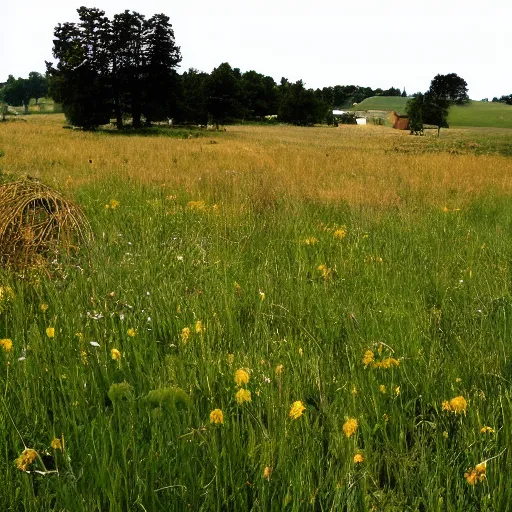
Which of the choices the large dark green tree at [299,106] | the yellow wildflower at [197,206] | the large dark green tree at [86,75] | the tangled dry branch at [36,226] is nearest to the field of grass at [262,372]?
the tangled dry branch at [36,226]

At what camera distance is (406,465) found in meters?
1.78

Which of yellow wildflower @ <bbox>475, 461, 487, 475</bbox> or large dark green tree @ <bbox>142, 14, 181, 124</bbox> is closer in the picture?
yellow wildflower @ <bbox>475, 461, 487, 475</bbox>

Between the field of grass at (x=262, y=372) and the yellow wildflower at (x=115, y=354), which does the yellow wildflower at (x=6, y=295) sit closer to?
the field of grass at (x=262, y=372)

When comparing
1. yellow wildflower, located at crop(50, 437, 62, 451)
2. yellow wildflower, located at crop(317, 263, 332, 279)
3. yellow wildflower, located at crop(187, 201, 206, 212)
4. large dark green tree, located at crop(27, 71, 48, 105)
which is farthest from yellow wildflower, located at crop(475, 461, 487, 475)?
large dark green tree, located at crop(27, 71, 48, 105)

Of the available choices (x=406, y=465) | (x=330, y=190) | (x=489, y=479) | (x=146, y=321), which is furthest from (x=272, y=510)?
(x=330, y=190)

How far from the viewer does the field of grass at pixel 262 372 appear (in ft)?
5.32

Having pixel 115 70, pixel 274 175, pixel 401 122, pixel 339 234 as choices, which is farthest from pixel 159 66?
pixel 401 122

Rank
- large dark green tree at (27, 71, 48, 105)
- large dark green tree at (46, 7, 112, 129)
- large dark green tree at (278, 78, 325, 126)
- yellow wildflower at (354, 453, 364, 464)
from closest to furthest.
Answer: yellow wildflower at (354, 453, 364, 464) → large dark green tree at (46, 7, 112, 129) → large dark green tree at (278, 78, 325, 126) → large dark green tree at (27, 71, 48, 105)

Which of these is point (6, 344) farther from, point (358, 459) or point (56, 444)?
point (358, 459)

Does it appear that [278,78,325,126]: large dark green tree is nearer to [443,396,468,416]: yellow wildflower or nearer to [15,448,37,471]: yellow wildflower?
[443,396,468,416]: yellow wildflower

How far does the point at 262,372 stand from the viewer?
7.48 ft

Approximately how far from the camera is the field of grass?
5.32 ft

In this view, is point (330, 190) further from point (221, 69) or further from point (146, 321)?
point (221, 69)

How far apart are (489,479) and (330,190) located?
6420mm
